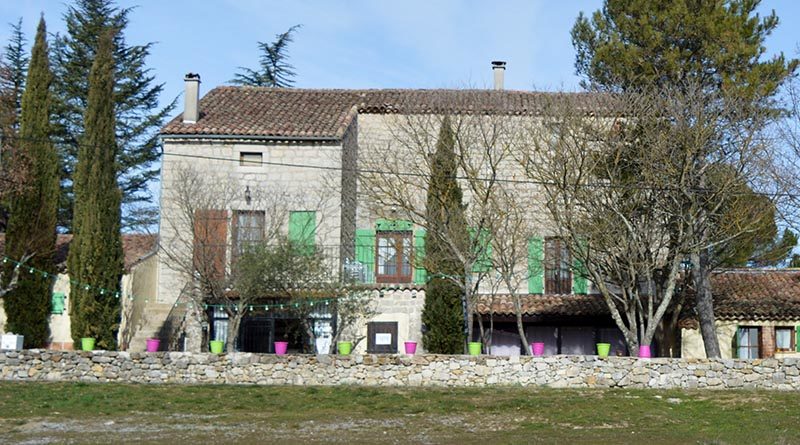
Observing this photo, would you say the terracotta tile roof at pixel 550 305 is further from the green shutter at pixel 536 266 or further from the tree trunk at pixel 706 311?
the tree trunk at pixel 706 311

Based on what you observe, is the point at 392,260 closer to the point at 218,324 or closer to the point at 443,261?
the point at 443,261

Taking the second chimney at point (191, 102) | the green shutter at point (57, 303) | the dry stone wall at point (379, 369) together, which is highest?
the second chimney at point (191, 102)

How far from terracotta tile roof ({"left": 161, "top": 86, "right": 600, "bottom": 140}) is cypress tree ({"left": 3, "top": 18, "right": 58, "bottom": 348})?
3306mm

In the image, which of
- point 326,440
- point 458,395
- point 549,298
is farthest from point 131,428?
point 549,298

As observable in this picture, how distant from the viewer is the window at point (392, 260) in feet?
90.5

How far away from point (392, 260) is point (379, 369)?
19.4ft

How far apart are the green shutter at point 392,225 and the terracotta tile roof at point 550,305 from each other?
8.82 ft

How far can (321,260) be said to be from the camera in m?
24.7

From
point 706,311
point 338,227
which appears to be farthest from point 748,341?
point 338,227

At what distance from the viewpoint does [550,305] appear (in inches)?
1083

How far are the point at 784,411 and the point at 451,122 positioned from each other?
11054 mm

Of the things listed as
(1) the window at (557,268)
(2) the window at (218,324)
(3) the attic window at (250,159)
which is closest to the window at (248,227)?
(3) the attic window at (250,159)

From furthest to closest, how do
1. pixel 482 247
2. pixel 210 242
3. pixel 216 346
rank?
pixel 210 242
pixel 482 247
pixel 216 346

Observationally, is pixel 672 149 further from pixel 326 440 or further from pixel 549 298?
pixel 326 440
